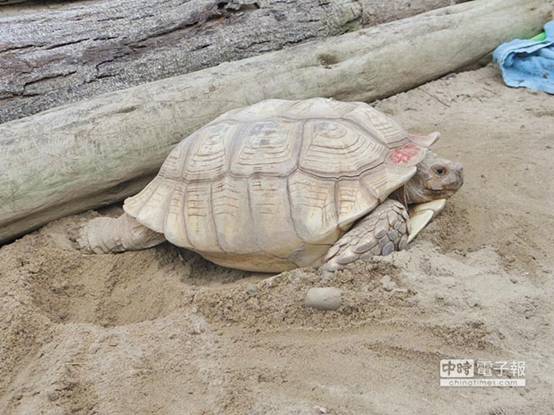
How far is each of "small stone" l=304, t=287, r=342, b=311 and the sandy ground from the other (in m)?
0.03

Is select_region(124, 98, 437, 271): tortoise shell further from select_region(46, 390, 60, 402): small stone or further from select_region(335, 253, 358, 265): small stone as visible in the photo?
select_region(46, 390, 60, 402): small stone

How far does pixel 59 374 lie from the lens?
9.11ft

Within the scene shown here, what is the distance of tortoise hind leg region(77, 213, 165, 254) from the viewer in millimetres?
3836

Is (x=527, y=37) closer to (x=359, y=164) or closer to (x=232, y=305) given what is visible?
(x=359, y=164)

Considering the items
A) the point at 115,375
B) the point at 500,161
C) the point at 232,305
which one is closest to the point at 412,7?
the point at 500,161

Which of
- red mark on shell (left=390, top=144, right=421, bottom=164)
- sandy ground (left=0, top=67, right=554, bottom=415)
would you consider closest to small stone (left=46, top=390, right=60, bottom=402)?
sandy ground (left=0, top=67, right=554, bottom=415)

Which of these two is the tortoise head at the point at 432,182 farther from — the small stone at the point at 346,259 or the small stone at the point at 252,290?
the small stone at the point at 252,290

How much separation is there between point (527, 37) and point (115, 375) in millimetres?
4853

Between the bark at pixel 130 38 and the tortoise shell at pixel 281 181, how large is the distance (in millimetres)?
1168

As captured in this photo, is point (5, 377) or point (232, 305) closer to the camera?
point (5, 377)

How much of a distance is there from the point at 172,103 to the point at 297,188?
1.37 m

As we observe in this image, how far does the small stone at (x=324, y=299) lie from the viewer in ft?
9.62

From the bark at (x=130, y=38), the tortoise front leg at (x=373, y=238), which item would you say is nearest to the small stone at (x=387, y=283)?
the tortoise front leg at (x=373, y=238)

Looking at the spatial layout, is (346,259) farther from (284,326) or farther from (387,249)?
(284,326)
